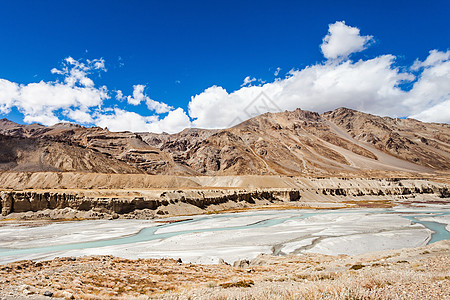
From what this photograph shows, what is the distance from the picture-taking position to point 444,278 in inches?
372

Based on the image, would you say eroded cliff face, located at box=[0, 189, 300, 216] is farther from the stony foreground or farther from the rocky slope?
the stony foreground

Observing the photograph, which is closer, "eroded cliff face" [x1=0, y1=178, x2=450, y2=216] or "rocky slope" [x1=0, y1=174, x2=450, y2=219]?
"rocky slope" [x1=0, y1=174, x2=450, y2=219]

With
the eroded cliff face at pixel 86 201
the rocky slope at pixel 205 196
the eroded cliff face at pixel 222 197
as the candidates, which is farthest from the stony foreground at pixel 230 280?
the eroded cliff face at pixel 222 197

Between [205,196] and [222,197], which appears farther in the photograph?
[222,197]

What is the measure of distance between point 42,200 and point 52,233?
59.9ft

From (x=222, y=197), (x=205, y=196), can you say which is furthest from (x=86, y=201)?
(x=222, y=197)

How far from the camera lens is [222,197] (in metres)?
72.2

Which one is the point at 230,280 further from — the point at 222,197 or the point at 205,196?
the point at 222,197

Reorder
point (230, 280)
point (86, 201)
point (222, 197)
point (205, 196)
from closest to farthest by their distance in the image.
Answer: point (230, 280), point (86, 201), point (205, 196), point (222, 197)

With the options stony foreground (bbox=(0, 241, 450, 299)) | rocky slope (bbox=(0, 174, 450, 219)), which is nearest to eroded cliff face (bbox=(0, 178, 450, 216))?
rocky slope (bbox=(0, 174, 450, 219))

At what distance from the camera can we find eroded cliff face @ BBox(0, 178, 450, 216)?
49125mm

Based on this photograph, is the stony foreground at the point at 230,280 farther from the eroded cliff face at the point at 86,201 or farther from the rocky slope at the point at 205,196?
the rocky slope at the point at 205,196

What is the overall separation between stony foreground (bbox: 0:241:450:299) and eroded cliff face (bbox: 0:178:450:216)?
3659 cm

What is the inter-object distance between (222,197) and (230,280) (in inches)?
2370
